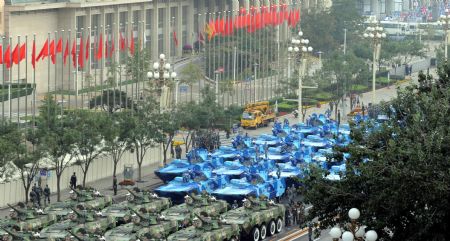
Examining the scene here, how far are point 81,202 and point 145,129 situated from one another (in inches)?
568

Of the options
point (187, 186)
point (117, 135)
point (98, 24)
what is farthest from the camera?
point (98, 24)

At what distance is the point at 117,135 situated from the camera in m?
75.0

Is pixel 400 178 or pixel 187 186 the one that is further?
pixel 187 186

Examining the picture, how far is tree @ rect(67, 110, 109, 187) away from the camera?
235ft

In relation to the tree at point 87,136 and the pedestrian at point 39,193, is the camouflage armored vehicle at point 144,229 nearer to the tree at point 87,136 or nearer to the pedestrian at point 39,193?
the pedestrian at point 39,193

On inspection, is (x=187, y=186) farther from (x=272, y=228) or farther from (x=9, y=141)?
(x=9, y=141)

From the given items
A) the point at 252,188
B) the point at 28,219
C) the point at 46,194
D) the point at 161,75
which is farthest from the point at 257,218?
the point at 161,75

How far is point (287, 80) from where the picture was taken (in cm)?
11006

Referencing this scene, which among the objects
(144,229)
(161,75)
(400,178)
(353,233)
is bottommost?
(144,229)

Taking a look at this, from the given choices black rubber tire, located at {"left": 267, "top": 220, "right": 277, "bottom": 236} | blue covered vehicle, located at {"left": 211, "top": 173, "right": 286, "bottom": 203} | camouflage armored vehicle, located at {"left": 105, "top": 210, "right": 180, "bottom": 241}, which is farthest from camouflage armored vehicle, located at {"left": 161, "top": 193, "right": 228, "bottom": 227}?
blue covered vehicle, located at {"left": 211, "top": 173, "right": 286, "bottom": 203}

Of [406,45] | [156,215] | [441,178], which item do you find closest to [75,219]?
[156,215]

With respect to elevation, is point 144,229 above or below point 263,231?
above

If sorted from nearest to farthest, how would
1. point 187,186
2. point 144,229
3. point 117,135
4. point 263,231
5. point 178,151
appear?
point 144,229, point 263,231, point 187,186, point 117,135, point 178,151

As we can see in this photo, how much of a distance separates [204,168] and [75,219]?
49.9 ft
